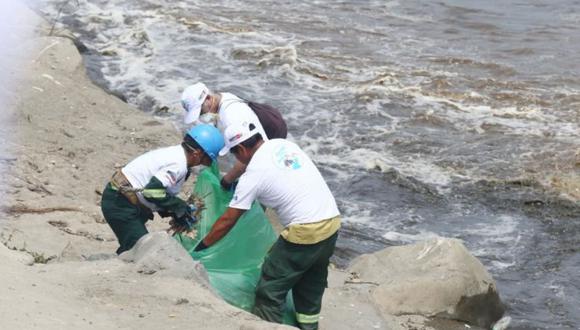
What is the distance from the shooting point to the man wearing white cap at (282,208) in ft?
18.5

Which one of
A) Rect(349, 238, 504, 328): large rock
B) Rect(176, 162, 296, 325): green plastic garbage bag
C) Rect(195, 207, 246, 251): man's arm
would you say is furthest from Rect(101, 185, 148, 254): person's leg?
Rect(349, 238, 504, 328): large rock

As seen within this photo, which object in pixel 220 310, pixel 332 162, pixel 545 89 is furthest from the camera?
pixel 545 89

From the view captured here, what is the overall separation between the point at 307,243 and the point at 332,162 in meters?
5.72

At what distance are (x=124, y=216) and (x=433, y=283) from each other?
7.69ft

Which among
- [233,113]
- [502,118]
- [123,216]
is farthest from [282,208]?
[502,118]

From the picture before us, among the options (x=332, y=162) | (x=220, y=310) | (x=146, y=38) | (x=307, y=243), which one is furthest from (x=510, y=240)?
(x=146, y=38)

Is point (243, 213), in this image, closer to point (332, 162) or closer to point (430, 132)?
point (332, 162)

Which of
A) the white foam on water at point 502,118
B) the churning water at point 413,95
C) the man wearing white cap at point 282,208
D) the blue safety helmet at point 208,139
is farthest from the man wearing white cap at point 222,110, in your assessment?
the white foam on water at point 502,118

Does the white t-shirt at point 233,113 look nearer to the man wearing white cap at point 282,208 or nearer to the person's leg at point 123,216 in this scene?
the man wearing white cap at point 282,208

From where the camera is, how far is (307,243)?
18.9ft

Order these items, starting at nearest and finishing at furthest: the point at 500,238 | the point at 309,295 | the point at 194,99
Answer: the point at 309,295 < the point at 194,99 < the point at 500,238

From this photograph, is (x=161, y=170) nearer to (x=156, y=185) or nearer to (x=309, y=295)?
(x=156, y=185)

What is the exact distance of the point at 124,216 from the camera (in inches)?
248

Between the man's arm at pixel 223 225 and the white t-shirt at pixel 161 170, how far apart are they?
1.42ft
